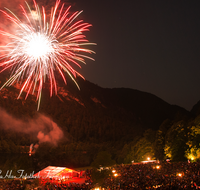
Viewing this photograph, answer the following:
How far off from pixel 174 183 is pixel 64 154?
469 feet

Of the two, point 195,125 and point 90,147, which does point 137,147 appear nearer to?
point 195,125

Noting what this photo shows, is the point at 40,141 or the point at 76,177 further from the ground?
the point at 40,141

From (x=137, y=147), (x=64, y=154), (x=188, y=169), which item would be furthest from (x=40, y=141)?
(x=188, y=169)

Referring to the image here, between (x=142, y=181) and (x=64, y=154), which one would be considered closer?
(x=142, y=181)

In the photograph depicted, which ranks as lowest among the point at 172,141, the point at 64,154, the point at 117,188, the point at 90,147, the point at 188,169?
the point at 117,188

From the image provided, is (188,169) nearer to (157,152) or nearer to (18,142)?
(157,152)

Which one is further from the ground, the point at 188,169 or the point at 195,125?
the point at 195,125

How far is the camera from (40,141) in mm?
187000

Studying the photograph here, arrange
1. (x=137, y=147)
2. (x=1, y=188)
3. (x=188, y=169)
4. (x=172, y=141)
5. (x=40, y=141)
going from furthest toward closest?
(x=40, y=141)
(x=137, y=147)
(x=172, y=141)
(x=188, y=169)
(x=1, y=188)

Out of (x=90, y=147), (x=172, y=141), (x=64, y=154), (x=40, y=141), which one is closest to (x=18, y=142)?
(x=40, y=141)

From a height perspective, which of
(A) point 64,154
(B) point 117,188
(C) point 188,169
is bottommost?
(B) point 117,188

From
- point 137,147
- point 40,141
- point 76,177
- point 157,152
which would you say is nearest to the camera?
point 76,177

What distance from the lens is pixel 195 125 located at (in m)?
38.2

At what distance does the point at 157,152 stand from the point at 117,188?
105ft
